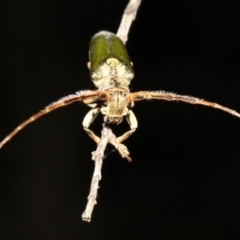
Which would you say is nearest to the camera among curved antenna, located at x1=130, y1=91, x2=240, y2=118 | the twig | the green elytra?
the twig

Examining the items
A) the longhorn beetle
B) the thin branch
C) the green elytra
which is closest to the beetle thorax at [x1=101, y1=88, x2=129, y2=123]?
the longhorn beetle

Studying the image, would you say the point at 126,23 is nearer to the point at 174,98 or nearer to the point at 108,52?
the point at 108,52

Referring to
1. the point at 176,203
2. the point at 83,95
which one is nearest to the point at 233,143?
the point at 176,203

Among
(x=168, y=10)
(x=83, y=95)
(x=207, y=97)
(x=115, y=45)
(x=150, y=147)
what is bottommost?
(x=83, y=95)

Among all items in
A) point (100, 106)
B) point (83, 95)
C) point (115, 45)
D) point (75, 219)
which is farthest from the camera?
point (75, 219)

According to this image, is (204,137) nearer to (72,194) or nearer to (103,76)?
(72,194)

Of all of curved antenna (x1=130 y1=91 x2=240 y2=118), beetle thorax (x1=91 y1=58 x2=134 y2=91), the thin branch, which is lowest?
curved antenna (x1=130 y1=91 x2=240 y2=118)

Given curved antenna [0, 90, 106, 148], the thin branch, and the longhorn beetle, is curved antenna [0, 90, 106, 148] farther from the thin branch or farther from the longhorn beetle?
the thin branch
